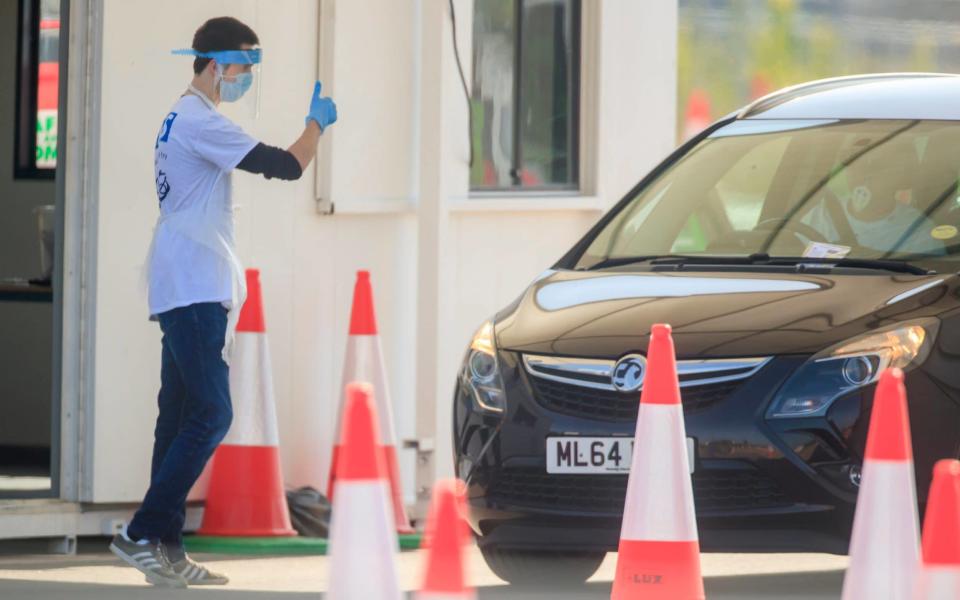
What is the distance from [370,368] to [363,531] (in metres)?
4.72

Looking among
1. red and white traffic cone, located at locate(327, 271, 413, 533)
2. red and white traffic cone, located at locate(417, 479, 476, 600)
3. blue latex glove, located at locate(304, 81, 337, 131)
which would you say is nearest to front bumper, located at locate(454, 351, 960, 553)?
blue latex glove, located at locate(304, 81, 337, 131)

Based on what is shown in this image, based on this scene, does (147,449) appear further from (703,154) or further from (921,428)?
→ (921,428)

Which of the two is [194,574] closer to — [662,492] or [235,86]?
[235,86]

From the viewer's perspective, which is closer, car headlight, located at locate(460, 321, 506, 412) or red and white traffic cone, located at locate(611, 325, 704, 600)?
red and white traffic cone, located at locate(611, 325, 704, 600)

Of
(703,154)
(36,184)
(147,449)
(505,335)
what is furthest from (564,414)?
(36,184)

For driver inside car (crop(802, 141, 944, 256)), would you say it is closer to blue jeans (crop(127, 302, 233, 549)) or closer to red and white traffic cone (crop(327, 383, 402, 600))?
blue jeans (crop(127, 302, 233, 549))

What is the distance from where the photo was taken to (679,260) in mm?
8242

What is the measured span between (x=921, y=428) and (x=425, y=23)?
3.61 meters

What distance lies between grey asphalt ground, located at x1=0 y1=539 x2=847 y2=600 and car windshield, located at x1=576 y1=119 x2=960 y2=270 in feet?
3.61

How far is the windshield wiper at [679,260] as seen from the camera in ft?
26.7

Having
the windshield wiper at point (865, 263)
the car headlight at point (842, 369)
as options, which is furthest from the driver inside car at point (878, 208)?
the car headlight at point (842, 369)

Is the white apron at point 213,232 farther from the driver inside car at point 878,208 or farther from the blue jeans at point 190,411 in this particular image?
the driver inside car at point 878,208

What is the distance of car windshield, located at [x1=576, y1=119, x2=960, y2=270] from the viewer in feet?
26.5

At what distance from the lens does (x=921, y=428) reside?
7172 millimetres
